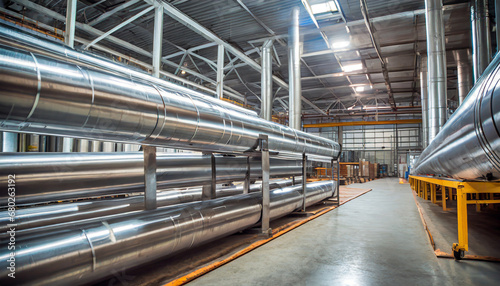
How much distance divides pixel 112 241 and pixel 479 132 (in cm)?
281

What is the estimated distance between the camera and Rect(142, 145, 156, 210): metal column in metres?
2.54

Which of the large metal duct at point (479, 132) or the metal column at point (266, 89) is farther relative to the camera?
the metal column at point (266, 89)

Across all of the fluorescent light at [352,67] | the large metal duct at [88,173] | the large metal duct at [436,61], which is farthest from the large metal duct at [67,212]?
the fluorescent light at [352,67]

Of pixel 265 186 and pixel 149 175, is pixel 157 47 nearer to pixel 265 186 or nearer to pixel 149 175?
pixel 265 186

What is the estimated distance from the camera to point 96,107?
1809 millimetres

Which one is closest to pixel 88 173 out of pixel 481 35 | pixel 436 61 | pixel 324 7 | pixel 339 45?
pixel 324 7

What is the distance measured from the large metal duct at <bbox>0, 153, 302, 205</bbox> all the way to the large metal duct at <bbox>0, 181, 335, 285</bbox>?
0.43m

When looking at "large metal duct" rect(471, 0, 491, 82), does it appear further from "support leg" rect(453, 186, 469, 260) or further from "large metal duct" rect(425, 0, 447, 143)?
"support leg" rect(453, 186, 469, 260)

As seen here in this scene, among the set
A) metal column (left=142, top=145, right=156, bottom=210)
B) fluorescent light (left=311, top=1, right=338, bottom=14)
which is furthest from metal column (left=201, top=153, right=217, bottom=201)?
fluorescent light (left=311, top=1, right=338, bottom=14)

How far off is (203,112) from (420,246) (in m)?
3.31

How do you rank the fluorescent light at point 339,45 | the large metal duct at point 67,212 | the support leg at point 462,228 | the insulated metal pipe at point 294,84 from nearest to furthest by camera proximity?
the large metal duct at point 67,212 < the support leg at point 462,228 < the insulated metal pipe at point 294,84 < the fluorescent light at point 339,45

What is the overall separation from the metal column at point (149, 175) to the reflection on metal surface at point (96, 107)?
0.15 meters

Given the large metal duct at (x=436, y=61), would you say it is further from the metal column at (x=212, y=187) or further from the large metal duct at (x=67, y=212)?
the large metal duct at (x=67, y=212)

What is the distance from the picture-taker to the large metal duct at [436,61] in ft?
21.8
